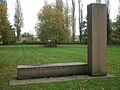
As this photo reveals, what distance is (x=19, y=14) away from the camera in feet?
227

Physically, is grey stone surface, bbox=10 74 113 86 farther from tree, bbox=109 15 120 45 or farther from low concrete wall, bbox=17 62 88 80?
tree, bbox=109 15 120 45

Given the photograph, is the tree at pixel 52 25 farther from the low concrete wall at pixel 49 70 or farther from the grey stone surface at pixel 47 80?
the grey stone surface at pixel 47 80

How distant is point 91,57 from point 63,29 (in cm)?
3652

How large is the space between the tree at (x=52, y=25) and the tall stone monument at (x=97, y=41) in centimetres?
3490

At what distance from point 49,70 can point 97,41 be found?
2441 mm

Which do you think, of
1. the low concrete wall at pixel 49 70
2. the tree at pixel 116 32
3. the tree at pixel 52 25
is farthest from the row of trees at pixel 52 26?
the low concrete wall at pixel 49 70

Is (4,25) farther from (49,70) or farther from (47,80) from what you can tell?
(47,80)

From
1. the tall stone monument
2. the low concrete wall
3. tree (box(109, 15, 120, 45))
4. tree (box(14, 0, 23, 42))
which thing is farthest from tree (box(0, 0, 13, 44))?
the tall stone monument

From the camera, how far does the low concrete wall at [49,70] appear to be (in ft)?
31.7

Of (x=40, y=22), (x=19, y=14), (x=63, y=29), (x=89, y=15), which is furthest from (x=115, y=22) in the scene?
(x=89, y=15)

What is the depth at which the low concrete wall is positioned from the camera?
966 cm

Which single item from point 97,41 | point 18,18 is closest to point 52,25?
point 18,18

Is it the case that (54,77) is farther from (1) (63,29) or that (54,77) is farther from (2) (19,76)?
(1) (63,29)

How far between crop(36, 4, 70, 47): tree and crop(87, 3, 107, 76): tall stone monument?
34902 millimetres
